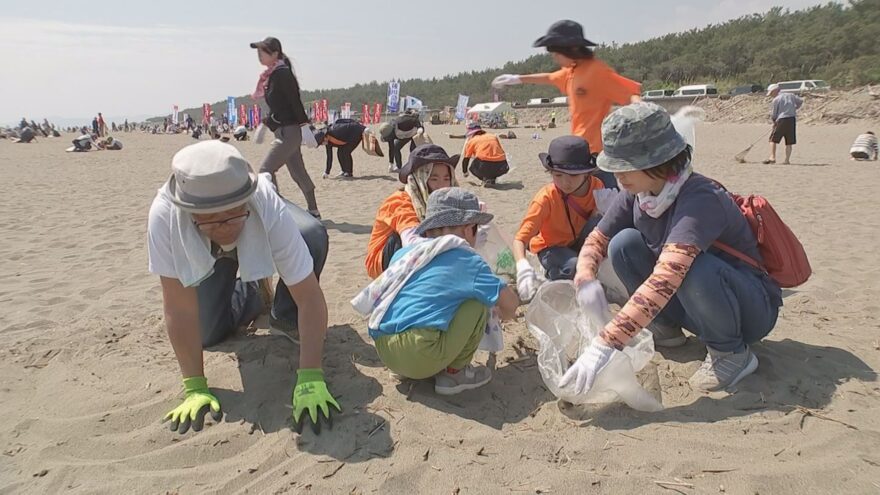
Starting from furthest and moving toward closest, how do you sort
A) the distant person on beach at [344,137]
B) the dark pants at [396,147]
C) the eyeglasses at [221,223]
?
the dark pants at [396,147] → the distant person on beach at [344,137] → the eyeglasses at [221,223]

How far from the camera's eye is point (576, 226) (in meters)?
3.20

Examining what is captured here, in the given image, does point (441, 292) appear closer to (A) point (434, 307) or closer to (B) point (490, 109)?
(A) point (434, 307)

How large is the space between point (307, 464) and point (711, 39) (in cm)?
6197

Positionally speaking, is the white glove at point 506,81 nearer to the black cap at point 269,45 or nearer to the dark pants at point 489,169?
the black cap at point 269,45

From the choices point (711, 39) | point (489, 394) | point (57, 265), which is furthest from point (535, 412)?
point (711, 39)

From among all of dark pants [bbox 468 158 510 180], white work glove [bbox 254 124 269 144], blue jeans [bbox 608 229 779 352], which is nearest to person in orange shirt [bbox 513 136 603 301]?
blue jeans [bbox 608 229 779 352]

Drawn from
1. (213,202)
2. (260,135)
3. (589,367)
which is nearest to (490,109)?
(260,135)

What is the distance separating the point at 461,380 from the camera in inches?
88.0

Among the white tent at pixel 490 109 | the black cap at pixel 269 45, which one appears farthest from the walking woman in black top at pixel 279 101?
the white tent at pixel 490 109

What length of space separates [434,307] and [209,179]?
0.87 metres

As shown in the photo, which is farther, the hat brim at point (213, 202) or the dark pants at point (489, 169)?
the dark pants at point (489, 169)

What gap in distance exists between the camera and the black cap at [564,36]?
3.47m

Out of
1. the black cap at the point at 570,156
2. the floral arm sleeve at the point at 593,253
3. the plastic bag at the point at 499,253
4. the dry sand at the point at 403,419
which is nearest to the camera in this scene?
the dry sand at the point at 403,419

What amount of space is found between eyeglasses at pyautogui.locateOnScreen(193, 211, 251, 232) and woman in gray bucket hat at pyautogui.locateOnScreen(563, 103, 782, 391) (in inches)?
50.2
